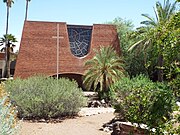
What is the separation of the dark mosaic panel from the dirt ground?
17.0m

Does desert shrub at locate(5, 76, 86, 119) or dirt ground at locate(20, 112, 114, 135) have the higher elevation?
desert shrub at locate(5, 76, 86, 119)

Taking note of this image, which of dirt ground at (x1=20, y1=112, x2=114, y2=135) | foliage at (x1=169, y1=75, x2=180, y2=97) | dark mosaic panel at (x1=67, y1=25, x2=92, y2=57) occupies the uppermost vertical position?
dark mosaic panel at (x1=67, y1=25, x2=92, y2=57)

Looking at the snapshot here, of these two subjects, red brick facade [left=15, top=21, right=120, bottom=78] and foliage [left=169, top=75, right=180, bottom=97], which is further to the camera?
red brick facade [left=15, top=21, right=120, bottom=78]

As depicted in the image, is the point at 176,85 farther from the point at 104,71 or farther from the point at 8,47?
the point at 8,47

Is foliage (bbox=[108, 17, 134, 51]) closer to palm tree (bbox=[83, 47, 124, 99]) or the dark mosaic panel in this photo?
the dark mosaic panel

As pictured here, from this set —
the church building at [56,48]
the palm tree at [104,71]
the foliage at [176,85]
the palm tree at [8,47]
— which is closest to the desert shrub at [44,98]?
A: the palm tree at [104,71]

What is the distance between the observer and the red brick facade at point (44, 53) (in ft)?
94.9

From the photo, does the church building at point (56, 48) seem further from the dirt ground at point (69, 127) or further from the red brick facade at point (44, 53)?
the dirt ground at point (69, 127)

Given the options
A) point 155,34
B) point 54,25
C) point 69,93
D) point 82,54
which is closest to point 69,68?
point 82,54

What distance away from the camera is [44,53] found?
96.0 feet

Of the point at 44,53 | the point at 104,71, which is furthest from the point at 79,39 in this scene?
the point at 104,71

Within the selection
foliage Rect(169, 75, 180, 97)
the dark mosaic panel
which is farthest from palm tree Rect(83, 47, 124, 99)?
foliage Rect(169, 75, 180, 97)

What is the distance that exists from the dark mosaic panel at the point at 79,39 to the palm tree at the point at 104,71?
309 inches

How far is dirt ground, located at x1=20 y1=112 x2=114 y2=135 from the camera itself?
10.6 metres
